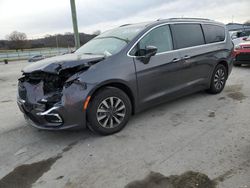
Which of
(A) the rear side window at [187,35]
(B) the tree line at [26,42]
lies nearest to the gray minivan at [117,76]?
(A) the rear side window at [187,35]

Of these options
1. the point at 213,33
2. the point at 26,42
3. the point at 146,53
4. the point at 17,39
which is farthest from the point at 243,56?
the point at 17,39

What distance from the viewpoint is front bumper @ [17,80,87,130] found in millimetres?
3092

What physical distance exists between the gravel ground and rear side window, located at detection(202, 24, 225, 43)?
64.5 inches

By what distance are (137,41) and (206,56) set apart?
6.37 ft

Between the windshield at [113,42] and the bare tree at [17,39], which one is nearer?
the windshield at [113,42]

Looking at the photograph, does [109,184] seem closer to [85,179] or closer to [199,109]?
[85,179]

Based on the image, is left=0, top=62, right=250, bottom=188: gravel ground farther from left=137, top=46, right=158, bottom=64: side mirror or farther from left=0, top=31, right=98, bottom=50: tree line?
left=0, top=31, right=98, bottom=50: tree line

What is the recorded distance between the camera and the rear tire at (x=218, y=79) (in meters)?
5.31

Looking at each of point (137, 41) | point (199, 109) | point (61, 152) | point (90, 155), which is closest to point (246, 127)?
point (199, 109)

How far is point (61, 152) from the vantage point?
317cm

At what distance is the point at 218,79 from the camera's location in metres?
5.41

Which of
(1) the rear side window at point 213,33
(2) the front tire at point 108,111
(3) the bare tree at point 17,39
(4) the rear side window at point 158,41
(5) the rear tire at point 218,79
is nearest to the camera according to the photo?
(2) the front tire at point 108,111

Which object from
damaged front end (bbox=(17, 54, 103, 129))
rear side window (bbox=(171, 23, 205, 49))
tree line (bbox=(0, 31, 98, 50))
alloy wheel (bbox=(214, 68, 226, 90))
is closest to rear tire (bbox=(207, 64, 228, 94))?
alloy wheel (bbox=(214, 68, 226, 90))

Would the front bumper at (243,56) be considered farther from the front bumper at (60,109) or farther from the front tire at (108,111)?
the front bumper at (60,109)
